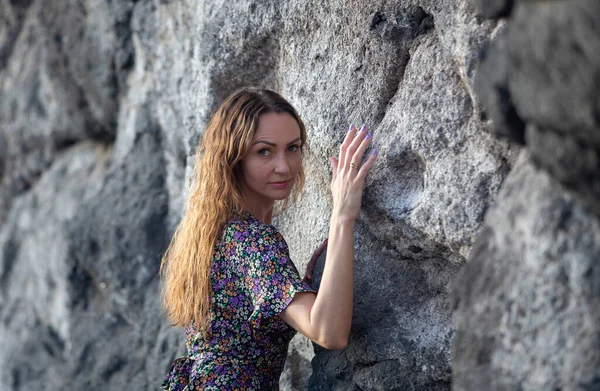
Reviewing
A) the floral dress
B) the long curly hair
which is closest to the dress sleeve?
the floral dress

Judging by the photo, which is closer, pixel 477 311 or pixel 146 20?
pixel 477 311

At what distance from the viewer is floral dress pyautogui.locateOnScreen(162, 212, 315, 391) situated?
2234 millimetres

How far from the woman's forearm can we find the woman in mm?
50

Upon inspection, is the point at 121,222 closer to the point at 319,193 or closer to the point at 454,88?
the point at 319,193

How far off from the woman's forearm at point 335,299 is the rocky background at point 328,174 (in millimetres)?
239

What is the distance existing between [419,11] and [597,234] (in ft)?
3.55

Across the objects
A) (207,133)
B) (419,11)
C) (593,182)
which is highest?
(419,11)

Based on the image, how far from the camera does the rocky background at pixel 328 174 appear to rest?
145 centimetres

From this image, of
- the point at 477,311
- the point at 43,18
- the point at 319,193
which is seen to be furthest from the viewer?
the point at 43,18

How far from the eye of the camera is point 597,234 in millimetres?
1425

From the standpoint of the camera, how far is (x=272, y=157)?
7.81ft

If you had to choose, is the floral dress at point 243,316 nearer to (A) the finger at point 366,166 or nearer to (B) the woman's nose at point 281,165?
(B) the woman's nose at point 281,165

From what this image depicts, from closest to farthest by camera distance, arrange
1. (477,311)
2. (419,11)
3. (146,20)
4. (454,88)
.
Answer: (477,311) → (454,88) → (419,11) → (146,20)

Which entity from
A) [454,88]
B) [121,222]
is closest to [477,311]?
[454,88]
